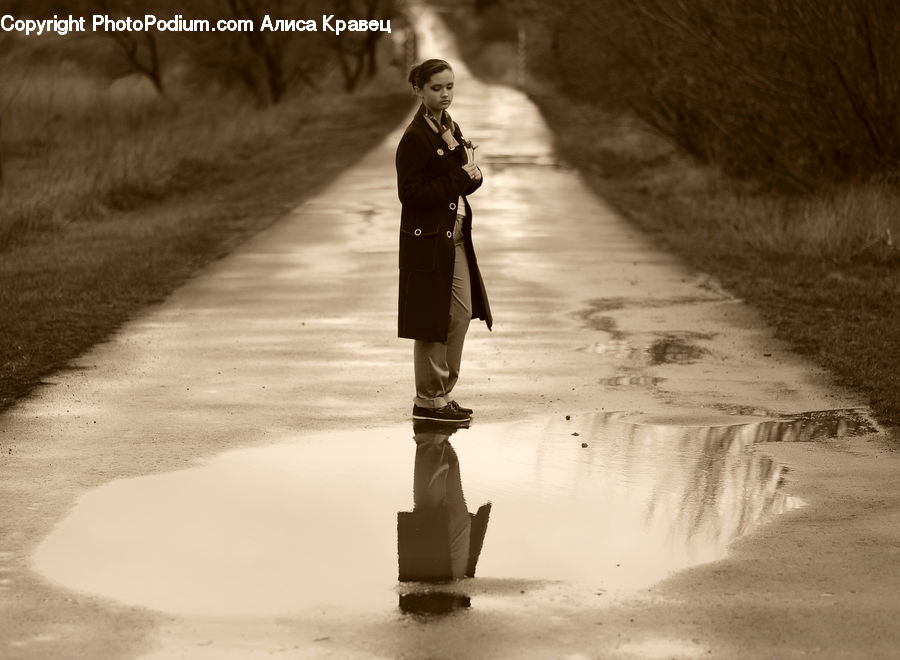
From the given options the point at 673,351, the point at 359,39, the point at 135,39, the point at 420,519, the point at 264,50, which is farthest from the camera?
the point at 359,39

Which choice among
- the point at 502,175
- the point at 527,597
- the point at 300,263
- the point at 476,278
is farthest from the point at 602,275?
the point at 502,175

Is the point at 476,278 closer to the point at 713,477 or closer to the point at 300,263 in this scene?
the point at 713,477

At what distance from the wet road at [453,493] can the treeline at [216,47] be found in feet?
119

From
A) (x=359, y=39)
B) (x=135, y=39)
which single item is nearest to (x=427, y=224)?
(x=135, y=39)

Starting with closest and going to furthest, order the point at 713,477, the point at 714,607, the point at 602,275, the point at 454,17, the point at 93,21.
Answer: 1. the point at 714,607
2. the point at 713,477
3. the point at 602,275
4. the point at 93,21
5. the point at 454,17

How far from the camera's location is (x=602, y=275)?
14.2m

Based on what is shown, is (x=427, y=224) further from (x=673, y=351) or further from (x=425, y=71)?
(x=673, y=351)

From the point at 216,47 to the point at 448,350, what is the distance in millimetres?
41177

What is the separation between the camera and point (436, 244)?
7.95 meters

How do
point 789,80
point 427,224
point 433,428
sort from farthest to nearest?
point 789,80
point 433,428
point 427,224

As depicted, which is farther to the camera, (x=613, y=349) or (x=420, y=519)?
(x=613, y=349)

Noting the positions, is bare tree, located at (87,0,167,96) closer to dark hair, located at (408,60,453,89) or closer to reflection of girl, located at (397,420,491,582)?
dark hair, located at (408,60,453,89)

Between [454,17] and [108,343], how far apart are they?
4359 inches

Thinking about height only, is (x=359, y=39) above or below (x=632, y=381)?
above
